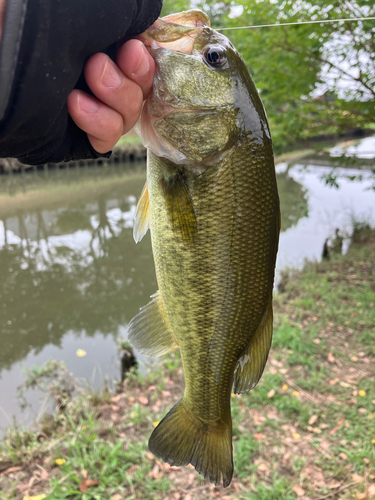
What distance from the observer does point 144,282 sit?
7.25 m

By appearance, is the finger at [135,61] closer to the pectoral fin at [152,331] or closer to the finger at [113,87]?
the finger at [113,87]

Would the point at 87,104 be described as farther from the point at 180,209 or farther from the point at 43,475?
the point at 43,475

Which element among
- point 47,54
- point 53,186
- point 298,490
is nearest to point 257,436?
point 298,490

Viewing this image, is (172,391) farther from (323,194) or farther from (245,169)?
(323,194)

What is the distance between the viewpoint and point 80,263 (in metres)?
8.42

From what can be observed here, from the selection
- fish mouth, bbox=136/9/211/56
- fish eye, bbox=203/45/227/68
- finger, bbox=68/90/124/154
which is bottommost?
finger, bbox=68/90/124/154

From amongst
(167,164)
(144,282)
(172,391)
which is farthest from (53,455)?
(144,282)

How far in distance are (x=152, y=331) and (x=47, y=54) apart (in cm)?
114

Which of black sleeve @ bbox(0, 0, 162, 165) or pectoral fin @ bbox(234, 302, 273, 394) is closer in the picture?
black sleeve @ bbox(0, 0, 162, 165)

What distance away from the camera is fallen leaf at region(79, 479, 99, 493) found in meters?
2.58

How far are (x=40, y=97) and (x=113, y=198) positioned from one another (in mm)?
13451

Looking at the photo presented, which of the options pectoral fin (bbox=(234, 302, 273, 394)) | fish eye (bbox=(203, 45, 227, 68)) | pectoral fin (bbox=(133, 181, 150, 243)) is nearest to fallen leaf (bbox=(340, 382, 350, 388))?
pectoral fin (bbox=(234, 302, 273, 394))

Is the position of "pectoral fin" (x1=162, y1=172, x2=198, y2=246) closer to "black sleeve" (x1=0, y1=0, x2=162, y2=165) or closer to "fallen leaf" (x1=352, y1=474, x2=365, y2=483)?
"black sleeve" (x1=0, y1=0, x2=162, y2=165)

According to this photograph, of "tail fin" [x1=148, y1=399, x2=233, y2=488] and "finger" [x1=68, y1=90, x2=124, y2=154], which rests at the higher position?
"finger" [x1=68, y1=90, x2=124, y2=154]
